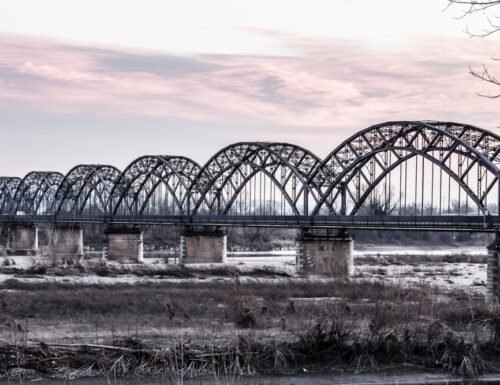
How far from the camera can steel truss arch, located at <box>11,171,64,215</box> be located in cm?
15438

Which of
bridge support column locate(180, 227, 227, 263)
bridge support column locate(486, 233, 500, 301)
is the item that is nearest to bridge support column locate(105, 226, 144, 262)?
bridge support column locate(180, 227, 227, 263)

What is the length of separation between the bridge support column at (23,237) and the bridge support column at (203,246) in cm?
5338

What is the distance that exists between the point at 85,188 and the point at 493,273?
108m

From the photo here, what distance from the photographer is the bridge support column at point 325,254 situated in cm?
7100

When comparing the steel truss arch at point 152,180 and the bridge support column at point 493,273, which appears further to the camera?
the steel truss arch at point 152,180

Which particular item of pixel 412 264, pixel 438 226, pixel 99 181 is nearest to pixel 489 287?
pixel 438 226

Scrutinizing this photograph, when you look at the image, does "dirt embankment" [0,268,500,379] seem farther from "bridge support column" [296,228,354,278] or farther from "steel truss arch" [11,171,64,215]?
"steel truss arch" [11,171,64,215]

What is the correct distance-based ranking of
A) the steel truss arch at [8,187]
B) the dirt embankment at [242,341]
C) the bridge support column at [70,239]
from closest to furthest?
the dirt embankment at [242,341] → the bridge support column at [70,239] → the steel truss arch at [8,187]

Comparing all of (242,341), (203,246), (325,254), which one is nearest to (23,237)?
(203,246)

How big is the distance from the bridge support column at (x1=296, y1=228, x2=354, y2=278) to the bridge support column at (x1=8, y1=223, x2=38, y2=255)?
260 feet

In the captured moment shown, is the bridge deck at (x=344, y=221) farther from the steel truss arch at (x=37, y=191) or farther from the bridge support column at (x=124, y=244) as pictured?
the steel truss arch at (x=37, y=191)

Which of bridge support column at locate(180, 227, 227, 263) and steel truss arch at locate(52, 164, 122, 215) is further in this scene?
steel truss arch at locate(52, 164, 122, 215)

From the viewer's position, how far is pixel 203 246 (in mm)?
95562

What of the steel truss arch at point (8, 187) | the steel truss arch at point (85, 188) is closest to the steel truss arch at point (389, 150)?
the steel truss arch at point (85, 188)
